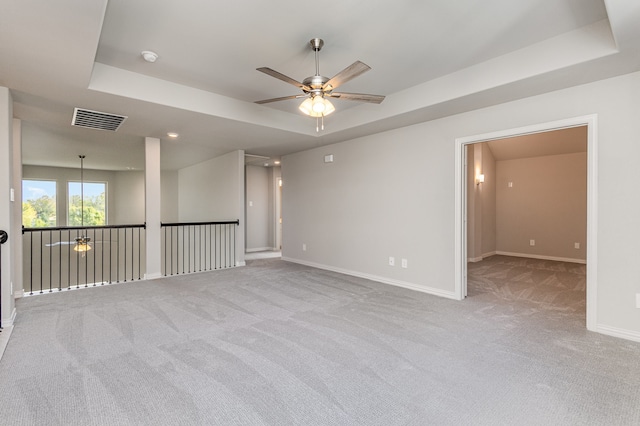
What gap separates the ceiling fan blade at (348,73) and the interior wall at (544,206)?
6855 mm

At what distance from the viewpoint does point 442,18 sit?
8.00ft

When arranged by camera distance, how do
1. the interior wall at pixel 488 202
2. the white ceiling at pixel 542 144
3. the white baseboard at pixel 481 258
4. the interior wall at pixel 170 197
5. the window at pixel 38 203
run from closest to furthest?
the white ceiling at pixel 542 144 < the white baseboard at pixel 481 258 < the interior wall at pixel 488 202 < the window at pixel 38 203 < the interior wall at pixel 170 197

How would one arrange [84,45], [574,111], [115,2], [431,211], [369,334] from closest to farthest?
[115,2]
[84,45]
[369,334]
[574,111]
[431,211]

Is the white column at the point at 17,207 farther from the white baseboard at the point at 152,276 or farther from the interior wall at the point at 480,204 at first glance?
the interior wall at the point at 480,204

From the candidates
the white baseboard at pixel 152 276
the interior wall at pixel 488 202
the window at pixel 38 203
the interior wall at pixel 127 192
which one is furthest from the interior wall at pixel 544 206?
the window at pixel 38 203

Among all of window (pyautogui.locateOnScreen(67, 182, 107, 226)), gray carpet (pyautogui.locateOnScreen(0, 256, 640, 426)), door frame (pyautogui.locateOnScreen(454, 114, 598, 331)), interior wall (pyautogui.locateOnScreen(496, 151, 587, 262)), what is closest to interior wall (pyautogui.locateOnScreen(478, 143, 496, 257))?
interior wall (pyautogui.locateOnScreen(496, 151, 587, 262))

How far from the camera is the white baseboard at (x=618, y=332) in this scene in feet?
9.04

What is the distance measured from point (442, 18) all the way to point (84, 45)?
2.87 metres

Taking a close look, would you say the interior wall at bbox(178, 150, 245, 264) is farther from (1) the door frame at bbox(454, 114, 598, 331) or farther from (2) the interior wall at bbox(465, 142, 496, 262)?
(2) the interior wall at bbox(465, 142, 496, 262)

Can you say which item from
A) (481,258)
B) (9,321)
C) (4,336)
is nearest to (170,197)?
(9,321)

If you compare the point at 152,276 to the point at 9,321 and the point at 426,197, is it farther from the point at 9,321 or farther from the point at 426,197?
the point at 426,197

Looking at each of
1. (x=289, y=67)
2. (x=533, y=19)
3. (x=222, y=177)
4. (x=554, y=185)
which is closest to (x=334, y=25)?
(x=289, y=67)

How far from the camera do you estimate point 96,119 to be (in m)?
4.16

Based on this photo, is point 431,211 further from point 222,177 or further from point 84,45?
point 222,177
